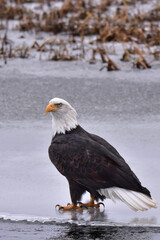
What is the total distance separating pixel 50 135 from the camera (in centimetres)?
655

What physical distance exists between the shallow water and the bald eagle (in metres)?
0.13

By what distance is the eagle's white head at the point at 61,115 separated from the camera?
5.01 metres

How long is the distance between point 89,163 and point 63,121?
1.67 feet

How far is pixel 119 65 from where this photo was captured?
964cm

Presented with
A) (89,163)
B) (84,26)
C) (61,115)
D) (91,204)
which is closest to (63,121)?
(61,115)

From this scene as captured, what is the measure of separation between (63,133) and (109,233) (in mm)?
1068

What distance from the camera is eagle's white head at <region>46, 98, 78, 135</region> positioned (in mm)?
5008

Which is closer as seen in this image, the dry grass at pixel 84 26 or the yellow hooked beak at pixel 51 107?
the yellow hooked beak at pixel 51 107

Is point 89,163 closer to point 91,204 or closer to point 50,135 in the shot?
point 91,204

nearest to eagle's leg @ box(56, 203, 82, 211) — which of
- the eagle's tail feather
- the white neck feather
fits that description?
the eagle's tail feather

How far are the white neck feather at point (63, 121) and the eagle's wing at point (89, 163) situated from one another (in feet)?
0.55

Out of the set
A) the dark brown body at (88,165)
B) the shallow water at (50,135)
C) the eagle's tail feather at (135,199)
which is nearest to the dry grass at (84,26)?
the shallow water at (50,135)

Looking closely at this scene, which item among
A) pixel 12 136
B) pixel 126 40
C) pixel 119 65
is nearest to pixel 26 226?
pixel 12 136

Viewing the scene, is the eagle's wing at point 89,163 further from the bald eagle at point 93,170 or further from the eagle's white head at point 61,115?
the eagle's white head at point 61,115
